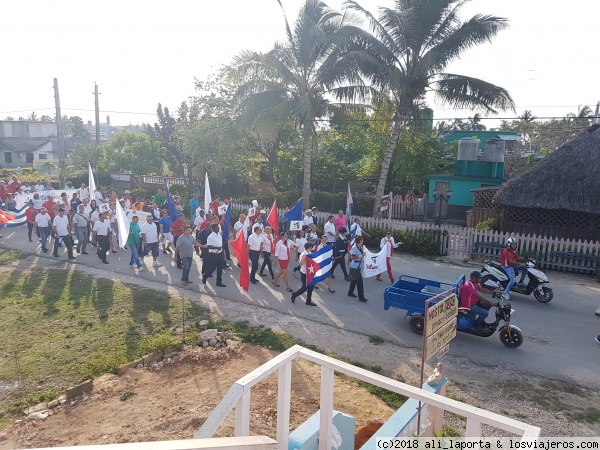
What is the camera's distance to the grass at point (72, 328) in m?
7.52

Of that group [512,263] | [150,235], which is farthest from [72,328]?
[512,263]

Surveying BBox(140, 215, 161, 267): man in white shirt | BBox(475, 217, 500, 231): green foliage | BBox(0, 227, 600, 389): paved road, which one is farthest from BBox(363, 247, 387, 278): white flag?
BBox(475, 217, 500, 231): green foliage

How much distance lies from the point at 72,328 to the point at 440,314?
→ 23.0 feet

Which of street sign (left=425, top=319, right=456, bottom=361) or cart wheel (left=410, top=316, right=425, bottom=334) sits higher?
street sign (left=425, top=319, right=456, bottom=361)

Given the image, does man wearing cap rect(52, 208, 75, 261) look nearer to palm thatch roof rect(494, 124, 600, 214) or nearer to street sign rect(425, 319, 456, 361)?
street sign rect(425, 319, 456, 361)

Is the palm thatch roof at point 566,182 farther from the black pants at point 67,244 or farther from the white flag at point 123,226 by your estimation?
the black pants at point 67,244

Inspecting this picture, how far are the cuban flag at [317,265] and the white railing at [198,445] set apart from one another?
8.60 metres

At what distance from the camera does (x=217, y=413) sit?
2.75 metres

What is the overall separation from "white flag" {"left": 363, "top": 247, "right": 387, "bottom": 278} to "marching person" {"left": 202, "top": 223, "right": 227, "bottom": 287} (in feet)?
12.0

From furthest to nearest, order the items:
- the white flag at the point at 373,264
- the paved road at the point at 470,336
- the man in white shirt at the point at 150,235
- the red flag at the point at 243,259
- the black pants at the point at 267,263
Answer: the man in white shirt at the point at 150,235, the black pants at the point at 267,263, the white flag at the point at 373,264, the red flag at the point at 243,259, the paved road at the point at 470,336

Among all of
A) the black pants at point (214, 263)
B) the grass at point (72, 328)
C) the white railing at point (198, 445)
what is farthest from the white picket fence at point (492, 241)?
the white railing at point (198, 445)

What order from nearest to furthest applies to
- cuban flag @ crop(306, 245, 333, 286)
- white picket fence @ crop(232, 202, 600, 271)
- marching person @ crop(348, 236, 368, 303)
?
cuban flag @ crop(306, 245, 333, 286)
marching person @ crop(348, 236, 368, 303)
white picket fence @ crop(232, 202, 600, 271)

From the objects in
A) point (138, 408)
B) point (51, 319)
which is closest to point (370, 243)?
point (51, 319)

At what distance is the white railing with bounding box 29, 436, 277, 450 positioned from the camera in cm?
196
